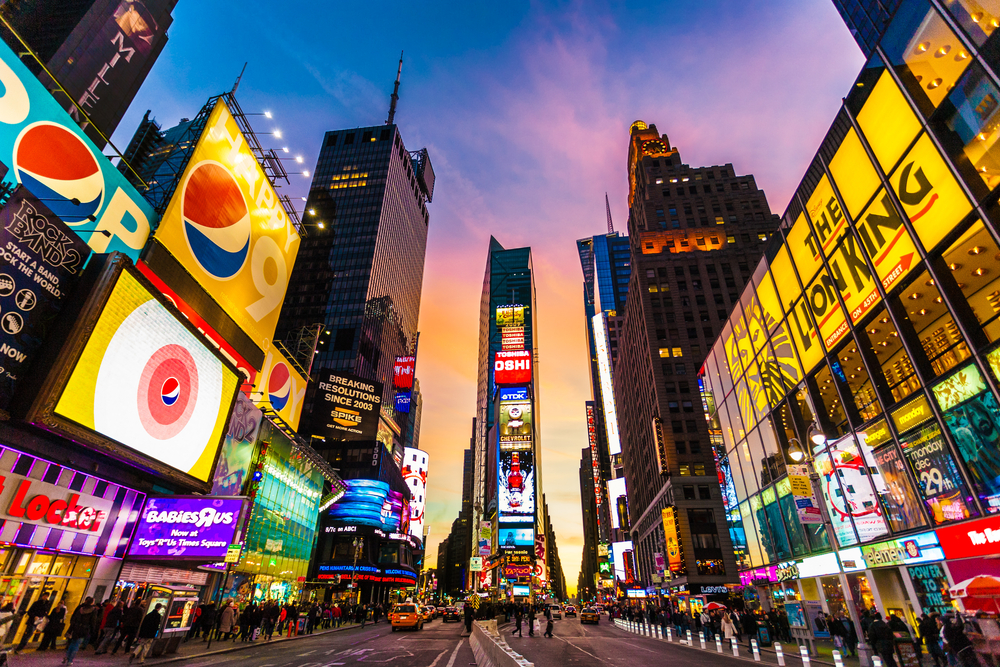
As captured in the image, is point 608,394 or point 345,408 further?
point 608,394

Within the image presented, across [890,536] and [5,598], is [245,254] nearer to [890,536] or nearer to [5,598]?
[5,598]

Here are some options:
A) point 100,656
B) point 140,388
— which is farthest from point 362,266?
point 100,656

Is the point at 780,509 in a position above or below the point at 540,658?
above

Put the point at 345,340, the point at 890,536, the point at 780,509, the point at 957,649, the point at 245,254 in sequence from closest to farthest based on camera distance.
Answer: the point at 957,649 → the point at 890,536 → the point at 780,509 → the point at 245,254 → the point at 345,340

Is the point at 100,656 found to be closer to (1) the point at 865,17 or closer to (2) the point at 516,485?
(1) the point at 865,17

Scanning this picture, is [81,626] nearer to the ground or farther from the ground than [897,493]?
nearer to the ground

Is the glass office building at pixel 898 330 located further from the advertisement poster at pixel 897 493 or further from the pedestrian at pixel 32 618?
the pedestrian at pixel 32 618

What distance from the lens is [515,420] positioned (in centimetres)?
11975

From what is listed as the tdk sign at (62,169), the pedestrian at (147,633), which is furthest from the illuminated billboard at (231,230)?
the pedestrian at (147,633)

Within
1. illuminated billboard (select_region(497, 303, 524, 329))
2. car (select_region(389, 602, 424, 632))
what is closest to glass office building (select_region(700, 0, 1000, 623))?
car (select_region(389, 602, 424, 632))

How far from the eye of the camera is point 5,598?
15.2m

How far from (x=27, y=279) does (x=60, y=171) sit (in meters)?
6.64

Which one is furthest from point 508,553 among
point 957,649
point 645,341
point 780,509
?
point 957,649

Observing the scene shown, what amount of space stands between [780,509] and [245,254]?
38.2m
